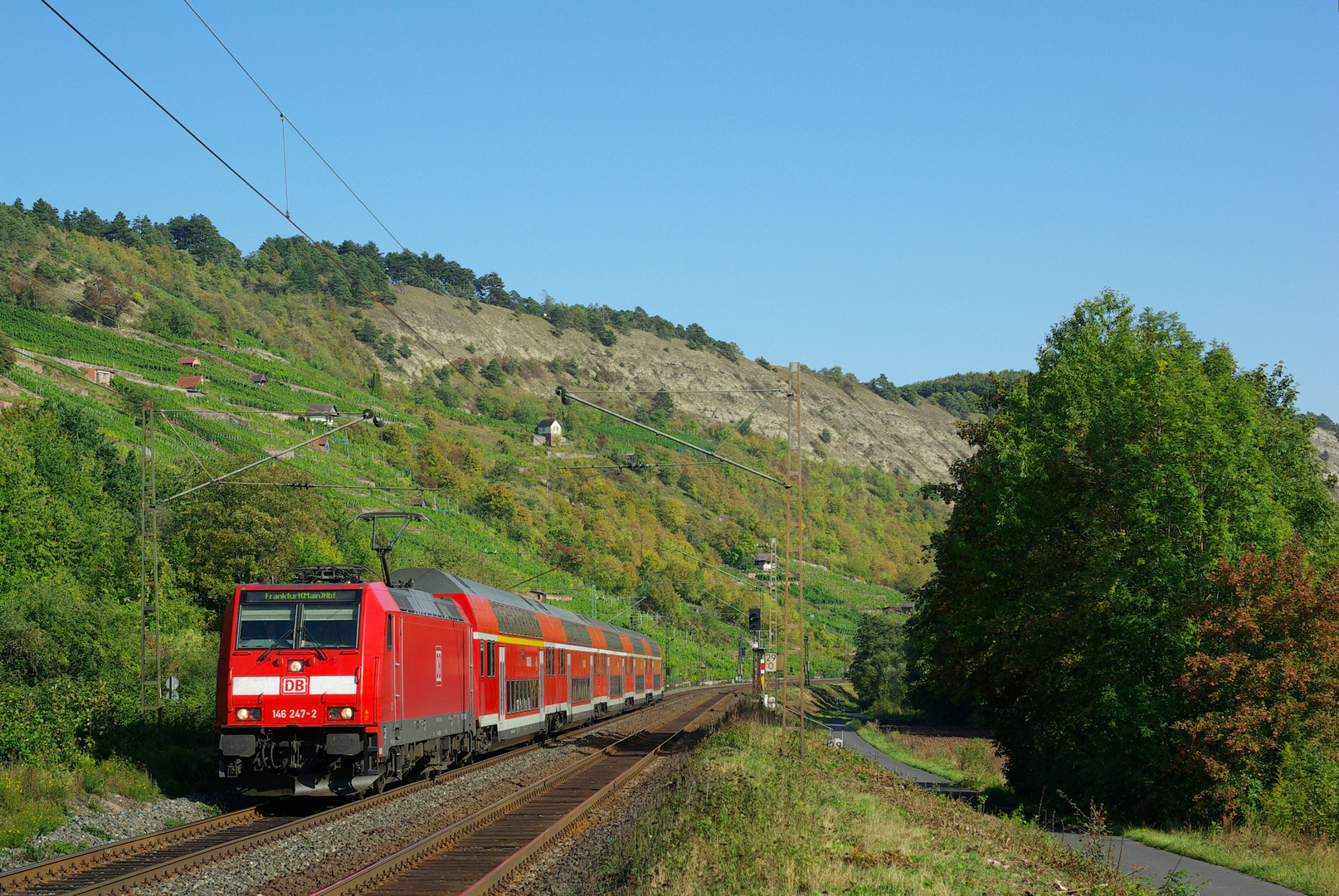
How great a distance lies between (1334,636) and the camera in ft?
77.8

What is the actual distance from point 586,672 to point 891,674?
183ft

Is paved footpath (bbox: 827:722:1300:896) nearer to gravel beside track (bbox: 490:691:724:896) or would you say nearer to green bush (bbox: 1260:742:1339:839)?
green bush (bbox: 1260:742:1339:839)

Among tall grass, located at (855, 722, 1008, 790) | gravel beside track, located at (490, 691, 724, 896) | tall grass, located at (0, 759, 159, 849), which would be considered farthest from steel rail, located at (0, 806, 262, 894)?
tall grass, located at (855, 722, 1008, 790)

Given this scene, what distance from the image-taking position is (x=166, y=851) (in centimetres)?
1502

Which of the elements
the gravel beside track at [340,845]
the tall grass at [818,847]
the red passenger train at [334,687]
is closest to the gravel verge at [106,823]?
the red passenger train at [334,687]

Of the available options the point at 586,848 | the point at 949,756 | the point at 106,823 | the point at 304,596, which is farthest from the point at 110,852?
the point at 949,756

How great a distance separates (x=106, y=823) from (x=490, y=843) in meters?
5.91

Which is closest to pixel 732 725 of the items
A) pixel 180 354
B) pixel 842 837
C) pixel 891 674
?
pixel 842 837

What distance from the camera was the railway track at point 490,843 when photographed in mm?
13266

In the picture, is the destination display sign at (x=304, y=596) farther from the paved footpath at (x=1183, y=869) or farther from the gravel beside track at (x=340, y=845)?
the paved footpath at (x=1183, y=869)

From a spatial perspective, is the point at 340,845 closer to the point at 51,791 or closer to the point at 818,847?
the point at 51,791

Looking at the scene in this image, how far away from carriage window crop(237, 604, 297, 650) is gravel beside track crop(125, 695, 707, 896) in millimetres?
3343

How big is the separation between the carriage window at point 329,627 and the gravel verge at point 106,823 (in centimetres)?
328

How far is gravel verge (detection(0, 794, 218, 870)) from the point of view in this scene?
14.6 m
